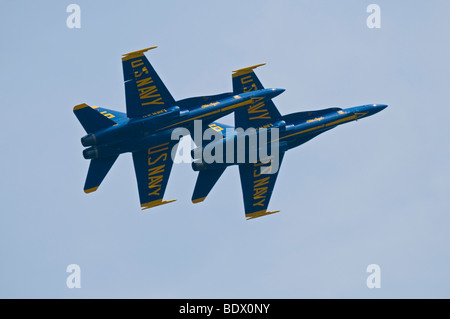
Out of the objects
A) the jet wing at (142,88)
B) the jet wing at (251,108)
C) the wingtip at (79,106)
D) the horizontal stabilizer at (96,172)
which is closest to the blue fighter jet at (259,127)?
the jet wing at (251,108)

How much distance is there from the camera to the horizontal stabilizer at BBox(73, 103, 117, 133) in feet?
339

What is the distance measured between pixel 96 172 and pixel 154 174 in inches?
185

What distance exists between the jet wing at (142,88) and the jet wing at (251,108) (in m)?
6.56

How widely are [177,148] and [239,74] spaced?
762 centimetres

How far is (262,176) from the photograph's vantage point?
111438mm

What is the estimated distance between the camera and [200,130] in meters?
108

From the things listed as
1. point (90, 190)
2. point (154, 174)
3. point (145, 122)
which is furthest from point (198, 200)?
point (90, 190)

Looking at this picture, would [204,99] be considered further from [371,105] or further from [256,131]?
[371,105]

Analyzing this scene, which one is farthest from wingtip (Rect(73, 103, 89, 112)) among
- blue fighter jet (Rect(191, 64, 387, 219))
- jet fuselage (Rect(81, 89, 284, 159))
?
blue fighter jet (Rect(191, 64, 387, 219))

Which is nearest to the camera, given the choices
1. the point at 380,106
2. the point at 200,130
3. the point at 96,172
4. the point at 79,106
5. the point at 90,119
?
the point at 79,106

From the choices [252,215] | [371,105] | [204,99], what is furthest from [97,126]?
[371,105]

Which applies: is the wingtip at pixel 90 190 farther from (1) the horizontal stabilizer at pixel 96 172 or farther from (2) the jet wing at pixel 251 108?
(2) the jet wing at pixel 251 108

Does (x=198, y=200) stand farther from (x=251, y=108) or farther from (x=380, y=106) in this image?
(x=380, y=106)

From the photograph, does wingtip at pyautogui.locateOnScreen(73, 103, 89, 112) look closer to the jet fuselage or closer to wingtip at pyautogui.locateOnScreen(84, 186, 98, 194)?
the jet fuselage
